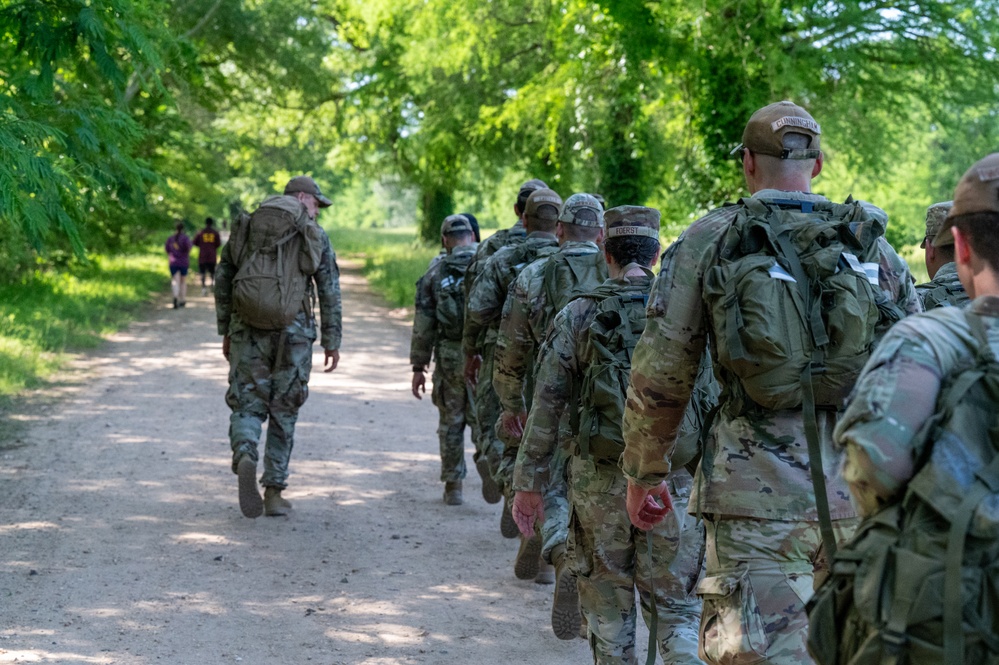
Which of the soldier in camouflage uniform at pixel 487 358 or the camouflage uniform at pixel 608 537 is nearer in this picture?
the camouflage uniform at pixel 608 537

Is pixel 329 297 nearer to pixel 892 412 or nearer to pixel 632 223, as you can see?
pixel 632 223

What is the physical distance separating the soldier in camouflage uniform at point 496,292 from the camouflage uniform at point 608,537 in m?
2.11

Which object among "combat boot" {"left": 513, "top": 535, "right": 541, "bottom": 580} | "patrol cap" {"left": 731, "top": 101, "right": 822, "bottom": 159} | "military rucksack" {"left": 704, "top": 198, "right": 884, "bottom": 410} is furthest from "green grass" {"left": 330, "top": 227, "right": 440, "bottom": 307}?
"military rucksack" {"left": 704, "top": 198, "right": 884, "bottom": 410}

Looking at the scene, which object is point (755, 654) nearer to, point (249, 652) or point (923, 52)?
point (249, 652)

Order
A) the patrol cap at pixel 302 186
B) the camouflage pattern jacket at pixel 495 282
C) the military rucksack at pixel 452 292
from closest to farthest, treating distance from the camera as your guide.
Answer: the camouflage pattern jacket at pixel 495 282, the patrol cap at pixel 302 186, the military rucksack at pixel 452 292

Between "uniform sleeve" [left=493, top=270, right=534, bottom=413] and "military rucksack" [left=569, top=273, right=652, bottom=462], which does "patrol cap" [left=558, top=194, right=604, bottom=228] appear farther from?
"military rucksack" [left=569, top=273, right=652, bottom=462]

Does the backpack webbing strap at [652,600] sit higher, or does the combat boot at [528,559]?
the backpack webbing strap at [652,600]

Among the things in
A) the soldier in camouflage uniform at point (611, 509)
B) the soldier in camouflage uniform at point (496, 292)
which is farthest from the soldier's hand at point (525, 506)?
the soldier in camouflage uniform at point (496, 292)

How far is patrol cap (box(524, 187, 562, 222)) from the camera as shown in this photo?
736 cm

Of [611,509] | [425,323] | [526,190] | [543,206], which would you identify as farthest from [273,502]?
[611,509]

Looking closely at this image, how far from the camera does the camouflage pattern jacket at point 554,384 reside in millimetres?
4777

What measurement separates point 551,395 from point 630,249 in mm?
652

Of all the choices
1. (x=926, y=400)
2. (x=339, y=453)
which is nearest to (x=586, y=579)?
(x=926, y=400)

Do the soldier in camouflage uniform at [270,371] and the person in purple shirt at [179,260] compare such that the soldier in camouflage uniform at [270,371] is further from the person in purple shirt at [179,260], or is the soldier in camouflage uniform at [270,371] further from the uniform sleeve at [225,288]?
the person in purple shirt at [179,260]
